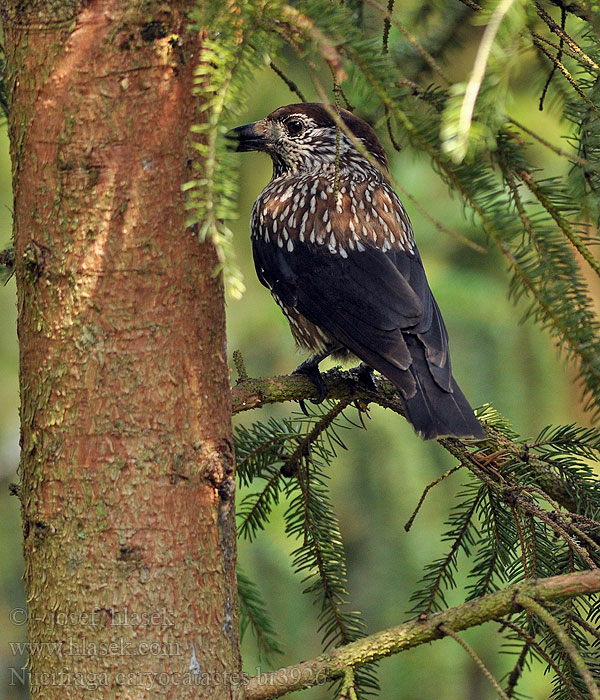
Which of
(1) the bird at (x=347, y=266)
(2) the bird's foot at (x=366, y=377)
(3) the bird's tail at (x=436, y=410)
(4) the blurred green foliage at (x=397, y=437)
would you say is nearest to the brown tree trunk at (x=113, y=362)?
(3) the bird's tail at (x=436, y=410)

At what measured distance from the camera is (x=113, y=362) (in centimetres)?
143

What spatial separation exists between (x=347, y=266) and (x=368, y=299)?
17cm

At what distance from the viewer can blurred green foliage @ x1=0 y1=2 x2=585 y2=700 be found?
11.9 ft

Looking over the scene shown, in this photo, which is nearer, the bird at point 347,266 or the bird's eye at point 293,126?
the bird at point 347,266

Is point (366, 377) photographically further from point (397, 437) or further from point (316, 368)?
point (397, 437)

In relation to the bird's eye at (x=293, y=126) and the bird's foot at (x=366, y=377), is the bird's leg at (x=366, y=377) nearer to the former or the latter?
the bird's foot at (x=366, y=377)

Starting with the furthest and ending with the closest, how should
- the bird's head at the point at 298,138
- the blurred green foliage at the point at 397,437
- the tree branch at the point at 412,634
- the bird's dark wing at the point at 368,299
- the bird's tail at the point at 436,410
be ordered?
1. the blurred green foliage at the point at 397,437
2. the bird's head at the point at 298,138
3. the bird's dark wing at the point at 368,299
4. the bird's tail at the point at 436,410
5. the tree branch at the point at 412,634

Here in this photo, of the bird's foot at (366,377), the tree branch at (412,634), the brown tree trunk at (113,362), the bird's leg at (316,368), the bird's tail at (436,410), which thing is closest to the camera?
the tree branch at (412,634)

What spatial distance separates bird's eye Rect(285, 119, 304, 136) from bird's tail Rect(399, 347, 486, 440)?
128 cm

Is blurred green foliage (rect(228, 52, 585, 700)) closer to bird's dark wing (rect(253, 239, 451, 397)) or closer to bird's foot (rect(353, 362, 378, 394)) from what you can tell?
bird's dark wing (rect(253, 239, 451, 397))

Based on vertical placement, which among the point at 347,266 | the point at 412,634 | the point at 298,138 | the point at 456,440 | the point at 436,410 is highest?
Answer: the point at 298,138

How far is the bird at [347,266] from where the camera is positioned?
2387 mm

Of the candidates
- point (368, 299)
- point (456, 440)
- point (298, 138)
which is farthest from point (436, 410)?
point (298, 138)

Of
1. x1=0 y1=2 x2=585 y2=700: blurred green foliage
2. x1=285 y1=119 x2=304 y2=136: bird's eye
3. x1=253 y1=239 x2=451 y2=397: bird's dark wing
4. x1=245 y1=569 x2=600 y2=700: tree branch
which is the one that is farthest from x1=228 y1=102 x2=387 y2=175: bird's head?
x1=245 y1=569 x2=600 y2=700: tree branch
